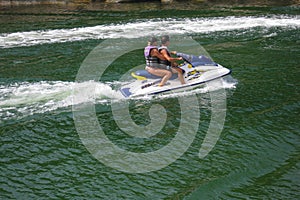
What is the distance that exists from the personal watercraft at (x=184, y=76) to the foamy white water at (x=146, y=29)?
8938mm

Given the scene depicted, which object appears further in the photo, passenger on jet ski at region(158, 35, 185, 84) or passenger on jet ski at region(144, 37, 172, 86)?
passenger on jet ski at region(144, 37, 172, 86)

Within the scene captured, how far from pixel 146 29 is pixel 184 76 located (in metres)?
10.9

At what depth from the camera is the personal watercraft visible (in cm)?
1309

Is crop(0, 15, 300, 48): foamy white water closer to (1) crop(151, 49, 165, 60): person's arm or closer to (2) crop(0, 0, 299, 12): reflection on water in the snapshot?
(2) crop(0, 0, 299, 12): reflection on water

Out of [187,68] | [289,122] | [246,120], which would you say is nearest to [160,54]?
[187,68]

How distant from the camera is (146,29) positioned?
23953 mm

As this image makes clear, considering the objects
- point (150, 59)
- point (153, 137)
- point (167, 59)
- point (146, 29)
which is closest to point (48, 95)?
point (150, 59)

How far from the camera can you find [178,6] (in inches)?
1286

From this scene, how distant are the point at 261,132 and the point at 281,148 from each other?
35.3 inches

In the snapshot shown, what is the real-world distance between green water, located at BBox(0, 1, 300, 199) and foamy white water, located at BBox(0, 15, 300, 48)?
6.07 feet

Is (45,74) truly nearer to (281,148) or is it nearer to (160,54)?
(160,54)

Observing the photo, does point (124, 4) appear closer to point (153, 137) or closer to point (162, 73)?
point (162, 73)

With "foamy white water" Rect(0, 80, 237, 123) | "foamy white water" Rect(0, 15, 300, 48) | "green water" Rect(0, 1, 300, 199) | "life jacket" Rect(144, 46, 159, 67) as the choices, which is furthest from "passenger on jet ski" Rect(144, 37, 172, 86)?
"foamy white water" Rect(0, 15, 300, 48)

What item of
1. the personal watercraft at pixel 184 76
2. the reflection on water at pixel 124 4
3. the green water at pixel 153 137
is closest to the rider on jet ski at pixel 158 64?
the personal watercraft at pixel 184 76
